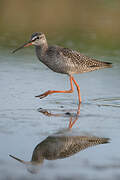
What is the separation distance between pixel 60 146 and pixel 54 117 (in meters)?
1.59

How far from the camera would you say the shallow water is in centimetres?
552

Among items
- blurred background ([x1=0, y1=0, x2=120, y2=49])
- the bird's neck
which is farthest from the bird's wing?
blurred background ([x1=0, y1=0, x2=120, y2=49])

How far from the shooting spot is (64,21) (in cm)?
1953

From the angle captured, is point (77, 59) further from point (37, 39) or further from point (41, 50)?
point (37, 39)

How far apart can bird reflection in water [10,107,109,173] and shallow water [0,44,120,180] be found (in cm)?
8

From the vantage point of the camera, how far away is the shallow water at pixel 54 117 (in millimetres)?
5516

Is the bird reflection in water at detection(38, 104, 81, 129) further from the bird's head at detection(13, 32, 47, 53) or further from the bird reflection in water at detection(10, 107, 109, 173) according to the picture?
the bird's head at detection(13, 32, 47, 53)

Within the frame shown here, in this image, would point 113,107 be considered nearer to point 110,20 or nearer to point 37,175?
point 37,175

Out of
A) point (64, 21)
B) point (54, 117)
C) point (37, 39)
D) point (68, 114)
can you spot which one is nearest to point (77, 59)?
point (37, 39)

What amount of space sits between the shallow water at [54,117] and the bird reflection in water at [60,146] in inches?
3.2

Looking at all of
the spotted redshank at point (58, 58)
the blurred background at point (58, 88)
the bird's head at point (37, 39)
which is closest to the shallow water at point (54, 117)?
the blurred background at point (58, 88)

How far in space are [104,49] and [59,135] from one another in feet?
28.2

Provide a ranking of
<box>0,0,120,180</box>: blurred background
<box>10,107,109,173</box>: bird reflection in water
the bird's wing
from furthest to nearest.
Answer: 1. the bird's wing
2. <box>10,107,109,173</box>: bird reflection in water
3. <box>0,0,120,180</box>: blurred background

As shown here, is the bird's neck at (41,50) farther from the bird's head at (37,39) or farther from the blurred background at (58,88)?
the blurred background at (58,88)
